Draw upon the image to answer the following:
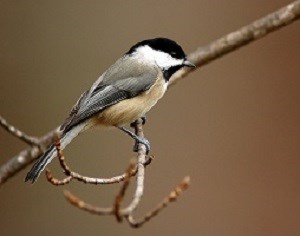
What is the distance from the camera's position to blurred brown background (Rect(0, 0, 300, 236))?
3182mm

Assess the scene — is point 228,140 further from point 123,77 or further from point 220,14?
point 123,77

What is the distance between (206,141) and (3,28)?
1210 millimetres

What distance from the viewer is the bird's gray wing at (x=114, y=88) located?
2.26 m

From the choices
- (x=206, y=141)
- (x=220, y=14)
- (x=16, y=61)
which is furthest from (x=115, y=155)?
(x=220, y=14)

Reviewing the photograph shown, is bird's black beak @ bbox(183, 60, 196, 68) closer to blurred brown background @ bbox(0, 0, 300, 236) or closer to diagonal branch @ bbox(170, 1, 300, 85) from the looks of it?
diagonal branch @ bbox(170, 1, 300, 85)

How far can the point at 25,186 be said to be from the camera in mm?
3264

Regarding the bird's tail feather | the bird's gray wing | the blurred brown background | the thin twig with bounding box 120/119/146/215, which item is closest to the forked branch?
the thin twig with bounding box 120/119/146/215

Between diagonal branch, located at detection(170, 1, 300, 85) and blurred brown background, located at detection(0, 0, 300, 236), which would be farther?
blurred brown background, located at detection(0, 0, 300, 236)

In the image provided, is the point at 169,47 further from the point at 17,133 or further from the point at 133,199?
the point at 133,199

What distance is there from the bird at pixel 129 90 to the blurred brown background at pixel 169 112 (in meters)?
0.84

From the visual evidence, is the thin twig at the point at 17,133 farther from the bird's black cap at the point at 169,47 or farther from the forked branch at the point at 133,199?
the bird's black cap at the point at 169,47

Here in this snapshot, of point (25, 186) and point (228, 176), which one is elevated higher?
point (228, 176)

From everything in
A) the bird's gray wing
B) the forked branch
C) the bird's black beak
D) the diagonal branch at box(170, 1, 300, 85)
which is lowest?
the forked branch

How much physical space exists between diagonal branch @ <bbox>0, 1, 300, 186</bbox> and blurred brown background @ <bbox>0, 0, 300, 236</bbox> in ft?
2.68
